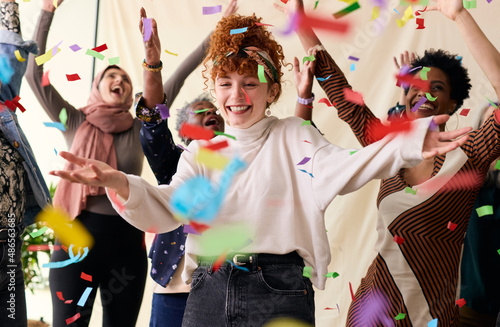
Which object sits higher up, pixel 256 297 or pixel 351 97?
pixel 351 97

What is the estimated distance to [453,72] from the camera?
2004 mm

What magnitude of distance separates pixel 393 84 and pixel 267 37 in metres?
1.39

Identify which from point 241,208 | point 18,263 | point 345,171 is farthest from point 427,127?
point 18,263

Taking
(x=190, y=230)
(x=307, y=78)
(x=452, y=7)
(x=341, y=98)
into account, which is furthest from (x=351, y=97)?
(x=190, y=230)

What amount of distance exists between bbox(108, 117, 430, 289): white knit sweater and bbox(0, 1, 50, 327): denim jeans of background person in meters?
0.60

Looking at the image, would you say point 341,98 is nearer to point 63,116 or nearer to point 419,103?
point 419,103

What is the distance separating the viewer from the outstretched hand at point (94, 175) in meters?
1.14

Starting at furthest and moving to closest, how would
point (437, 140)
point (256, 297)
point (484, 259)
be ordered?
point (484, 259)
point (256, 297)
point (437, 140)

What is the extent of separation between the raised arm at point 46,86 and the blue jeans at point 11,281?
0.91 metres

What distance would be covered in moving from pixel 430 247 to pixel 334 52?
149cm

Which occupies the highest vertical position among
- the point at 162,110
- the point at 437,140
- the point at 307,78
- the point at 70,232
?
the point at 307,78

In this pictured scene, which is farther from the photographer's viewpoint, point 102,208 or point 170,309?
point 102,208

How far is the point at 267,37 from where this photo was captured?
4.91ft

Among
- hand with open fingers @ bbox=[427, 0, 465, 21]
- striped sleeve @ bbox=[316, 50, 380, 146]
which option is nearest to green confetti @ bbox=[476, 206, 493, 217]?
striped sleeve @ bbox=[316, 50, 380, 146]
